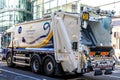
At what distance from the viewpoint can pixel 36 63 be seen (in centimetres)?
1527

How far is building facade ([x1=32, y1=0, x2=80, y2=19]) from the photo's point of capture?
36.3 m

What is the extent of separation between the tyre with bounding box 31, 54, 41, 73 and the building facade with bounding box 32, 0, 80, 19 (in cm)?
1740

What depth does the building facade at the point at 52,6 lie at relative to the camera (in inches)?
1430

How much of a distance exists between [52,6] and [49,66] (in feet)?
91.9

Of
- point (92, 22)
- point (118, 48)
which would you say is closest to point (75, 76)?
point (92, 22)

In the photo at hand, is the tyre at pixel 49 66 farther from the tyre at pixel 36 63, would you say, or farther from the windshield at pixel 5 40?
the windshield at pixel 5 40

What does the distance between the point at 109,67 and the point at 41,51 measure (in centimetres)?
355

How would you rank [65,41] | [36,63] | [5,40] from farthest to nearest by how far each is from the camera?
[5,40] → [36,63] → [65,41]

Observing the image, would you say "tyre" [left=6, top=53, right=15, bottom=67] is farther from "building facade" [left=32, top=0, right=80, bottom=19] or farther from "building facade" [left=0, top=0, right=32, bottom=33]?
"building facade" [left=0, top=0, right=32, bottom=33]

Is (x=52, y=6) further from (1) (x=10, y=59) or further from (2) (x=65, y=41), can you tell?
(2) (x=65, y=41)


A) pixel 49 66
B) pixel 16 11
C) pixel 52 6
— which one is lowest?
pixel 49 66

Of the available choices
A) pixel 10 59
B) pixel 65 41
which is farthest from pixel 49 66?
pixel 10 59

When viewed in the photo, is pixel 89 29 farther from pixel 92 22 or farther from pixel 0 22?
pixel 0 22

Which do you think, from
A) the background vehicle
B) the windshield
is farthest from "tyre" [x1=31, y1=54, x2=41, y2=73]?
the windshield
